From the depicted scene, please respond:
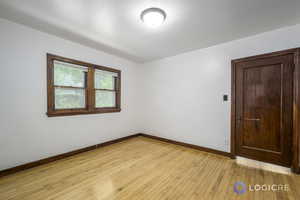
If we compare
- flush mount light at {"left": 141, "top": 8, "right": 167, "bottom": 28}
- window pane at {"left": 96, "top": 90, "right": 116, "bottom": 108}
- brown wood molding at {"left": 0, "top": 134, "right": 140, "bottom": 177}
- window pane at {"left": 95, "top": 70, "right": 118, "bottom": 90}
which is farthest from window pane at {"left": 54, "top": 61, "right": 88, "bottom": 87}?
flush mount light at {"left": 141, "top": 8, "right": 167, "bottom": 28}

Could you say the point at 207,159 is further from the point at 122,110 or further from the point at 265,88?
the point at 122,110

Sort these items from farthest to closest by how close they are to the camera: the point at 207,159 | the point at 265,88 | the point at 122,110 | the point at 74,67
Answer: the point at 122,110 → the point at 74,67 → the point at 207,159 → the point at 265,88

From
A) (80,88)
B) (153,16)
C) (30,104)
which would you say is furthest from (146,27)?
(30,104)

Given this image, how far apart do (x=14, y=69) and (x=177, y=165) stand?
3328 millimetres

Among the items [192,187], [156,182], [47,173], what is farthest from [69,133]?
[192,187]

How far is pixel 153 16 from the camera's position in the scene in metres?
1.83

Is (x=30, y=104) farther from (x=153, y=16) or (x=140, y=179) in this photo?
(x=153, y=16)

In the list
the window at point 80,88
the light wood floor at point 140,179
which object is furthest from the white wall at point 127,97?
the light wood floor at point 140,179

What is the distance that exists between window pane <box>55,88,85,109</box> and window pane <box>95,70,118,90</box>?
1.57 ft

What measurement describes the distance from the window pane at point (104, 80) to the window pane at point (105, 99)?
16cm

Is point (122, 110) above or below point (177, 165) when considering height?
above

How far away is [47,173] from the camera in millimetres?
2086

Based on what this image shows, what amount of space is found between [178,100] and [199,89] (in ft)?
2.10

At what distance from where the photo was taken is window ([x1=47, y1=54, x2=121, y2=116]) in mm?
2539
